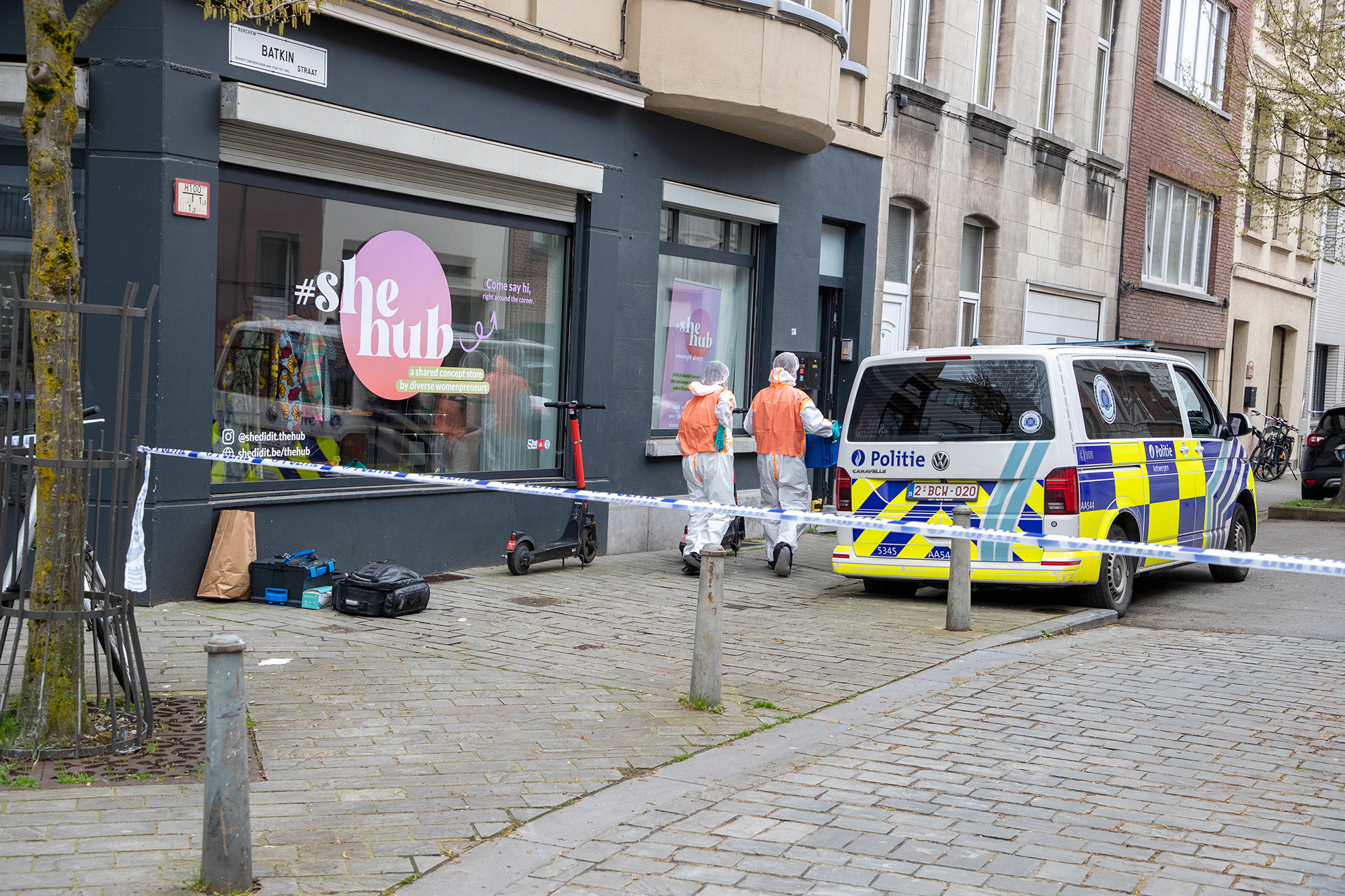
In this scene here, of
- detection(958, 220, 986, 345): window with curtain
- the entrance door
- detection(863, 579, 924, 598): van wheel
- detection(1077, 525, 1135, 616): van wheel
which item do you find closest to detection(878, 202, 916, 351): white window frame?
the entrance door

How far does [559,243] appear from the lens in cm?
1128

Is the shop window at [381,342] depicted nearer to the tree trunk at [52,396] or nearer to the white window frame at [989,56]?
the tree trunk at [52,396]

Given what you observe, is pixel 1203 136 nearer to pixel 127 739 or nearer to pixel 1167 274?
pixel 1167 274

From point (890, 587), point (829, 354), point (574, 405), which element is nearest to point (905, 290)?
point (829, 354)

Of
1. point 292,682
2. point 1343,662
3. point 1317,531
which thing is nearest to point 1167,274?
point 1317,531

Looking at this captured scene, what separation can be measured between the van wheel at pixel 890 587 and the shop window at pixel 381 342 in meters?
3.06

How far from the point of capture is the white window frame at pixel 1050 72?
19359 millimetres

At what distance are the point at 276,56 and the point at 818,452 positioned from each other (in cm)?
574

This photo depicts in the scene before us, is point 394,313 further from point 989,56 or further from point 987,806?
point 989,56

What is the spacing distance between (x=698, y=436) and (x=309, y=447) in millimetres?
3197

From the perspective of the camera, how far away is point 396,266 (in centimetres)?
972

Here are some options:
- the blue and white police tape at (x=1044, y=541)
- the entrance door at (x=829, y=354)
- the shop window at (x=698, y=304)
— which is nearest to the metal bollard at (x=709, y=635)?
the blue and white police tape at (x=1044, y=541)

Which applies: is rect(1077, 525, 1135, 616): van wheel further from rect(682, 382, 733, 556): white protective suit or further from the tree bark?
the tree bark

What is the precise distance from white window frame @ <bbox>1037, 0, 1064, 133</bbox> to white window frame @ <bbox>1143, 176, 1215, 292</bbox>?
13.1 ft
